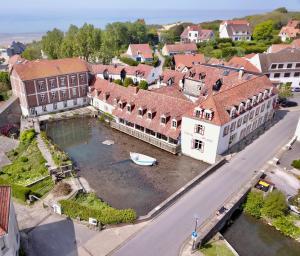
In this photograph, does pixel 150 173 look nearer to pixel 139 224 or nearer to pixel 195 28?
pixel 139 224

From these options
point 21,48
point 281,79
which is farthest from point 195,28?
point 21,48

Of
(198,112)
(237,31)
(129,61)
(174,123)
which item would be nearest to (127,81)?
(129,61)

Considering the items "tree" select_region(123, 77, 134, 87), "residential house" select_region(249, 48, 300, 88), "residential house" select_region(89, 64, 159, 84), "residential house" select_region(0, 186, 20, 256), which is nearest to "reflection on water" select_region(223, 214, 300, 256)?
"residential house" select_region(0, 186, 20, 256)

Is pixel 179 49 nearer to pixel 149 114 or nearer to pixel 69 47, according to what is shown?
pixel 69 47

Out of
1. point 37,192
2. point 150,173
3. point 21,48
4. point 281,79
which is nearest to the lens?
point 37,192

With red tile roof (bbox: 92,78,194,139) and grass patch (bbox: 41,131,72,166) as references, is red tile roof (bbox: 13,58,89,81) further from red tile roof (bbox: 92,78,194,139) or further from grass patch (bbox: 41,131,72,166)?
grass patch (bbox: 41,131,72,166)

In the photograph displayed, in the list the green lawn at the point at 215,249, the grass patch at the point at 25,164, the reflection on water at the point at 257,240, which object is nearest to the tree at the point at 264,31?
the grass patch at the point at 25,164

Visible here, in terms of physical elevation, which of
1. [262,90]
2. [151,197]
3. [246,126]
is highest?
[262,90]
